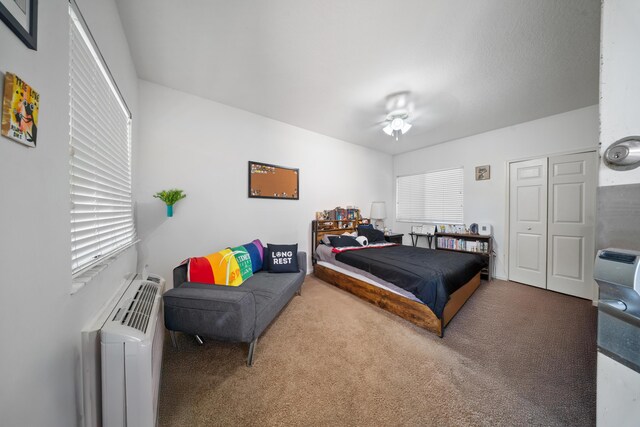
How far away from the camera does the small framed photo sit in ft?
11.9

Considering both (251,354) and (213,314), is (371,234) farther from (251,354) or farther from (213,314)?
(213,314)

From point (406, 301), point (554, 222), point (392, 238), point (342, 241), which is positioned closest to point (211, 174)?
point (342, 241)

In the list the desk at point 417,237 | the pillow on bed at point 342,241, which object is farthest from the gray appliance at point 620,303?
the desk at point 417,237

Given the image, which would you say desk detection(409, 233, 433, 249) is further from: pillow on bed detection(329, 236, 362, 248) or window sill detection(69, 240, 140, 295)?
window sill detection(69, 240, 140, 295)

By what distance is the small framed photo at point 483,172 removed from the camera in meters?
3.63

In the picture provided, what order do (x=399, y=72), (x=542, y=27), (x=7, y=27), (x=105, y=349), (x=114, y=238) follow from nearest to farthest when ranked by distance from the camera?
(x=7, y=27) → (x=105, y=349) → (x=114, y=238) → (x=542, y=27) → (x=399, y=72)

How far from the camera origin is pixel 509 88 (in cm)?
237

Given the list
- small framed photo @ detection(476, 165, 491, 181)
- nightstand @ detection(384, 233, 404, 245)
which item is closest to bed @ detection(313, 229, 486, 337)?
nightstand @ detection(384, 233, 404, 245)

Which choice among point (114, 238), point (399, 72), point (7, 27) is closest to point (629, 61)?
point (399, 72)

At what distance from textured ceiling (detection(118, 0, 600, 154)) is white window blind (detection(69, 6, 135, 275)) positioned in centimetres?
75

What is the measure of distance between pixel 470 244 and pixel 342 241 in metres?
2.41

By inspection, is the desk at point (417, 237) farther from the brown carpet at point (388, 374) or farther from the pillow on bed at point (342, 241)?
the brown carpet at point (388, 374)

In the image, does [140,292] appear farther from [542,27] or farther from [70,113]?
[542,27]

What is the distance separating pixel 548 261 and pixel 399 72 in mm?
3682
